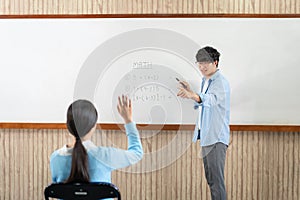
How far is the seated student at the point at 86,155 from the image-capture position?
2.04 metres

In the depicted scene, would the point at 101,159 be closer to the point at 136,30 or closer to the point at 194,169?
the point at 136,30

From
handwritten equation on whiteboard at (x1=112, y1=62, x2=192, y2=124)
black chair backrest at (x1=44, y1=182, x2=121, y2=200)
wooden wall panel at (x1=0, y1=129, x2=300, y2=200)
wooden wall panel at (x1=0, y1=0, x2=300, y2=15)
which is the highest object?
wooden wall panel at (x1=0, y1=0, x2=300, y2=15)

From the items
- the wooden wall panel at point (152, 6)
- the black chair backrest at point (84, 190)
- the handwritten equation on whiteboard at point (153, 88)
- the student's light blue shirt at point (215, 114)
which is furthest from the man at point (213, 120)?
the black chair backrest at point (84, 190)

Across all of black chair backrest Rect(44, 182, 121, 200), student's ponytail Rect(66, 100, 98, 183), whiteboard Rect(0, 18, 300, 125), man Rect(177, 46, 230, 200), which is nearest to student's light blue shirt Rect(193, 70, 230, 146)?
man Rect(177, 46, 230, 200)

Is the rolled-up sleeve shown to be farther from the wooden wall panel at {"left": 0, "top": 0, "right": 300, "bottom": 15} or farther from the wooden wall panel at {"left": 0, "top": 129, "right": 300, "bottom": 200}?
the wooden wall panel at {"left": 0, "top": 0, "right": 300, "bottom": 15}

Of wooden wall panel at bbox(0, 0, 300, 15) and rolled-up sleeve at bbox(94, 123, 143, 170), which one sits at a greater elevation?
wooden wall panel at bbox(0, 0, 300, 15)

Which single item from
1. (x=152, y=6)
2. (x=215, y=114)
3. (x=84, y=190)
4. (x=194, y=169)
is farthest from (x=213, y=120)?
(x=84, y=190)

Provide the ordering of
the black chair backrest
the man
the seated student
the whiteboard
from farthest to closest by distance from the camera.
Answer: the whiteboard < the man < the seated student < the black chair backrest

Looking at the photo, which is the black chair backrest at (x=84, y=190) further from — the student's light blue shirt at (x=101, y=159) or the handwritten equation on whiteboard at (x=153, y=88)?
the handwritten equation on whiteboard at (x=153, y=88)

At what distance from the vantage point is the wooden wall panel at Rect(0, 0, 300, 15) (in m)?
3.68

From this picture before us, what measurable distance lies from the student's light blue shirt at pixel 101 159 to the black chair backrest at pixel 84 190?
0.40ft

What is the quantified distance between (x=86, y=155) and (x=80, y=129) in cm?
12

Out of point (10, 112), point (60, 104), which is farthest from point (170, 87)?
point (10, 112)

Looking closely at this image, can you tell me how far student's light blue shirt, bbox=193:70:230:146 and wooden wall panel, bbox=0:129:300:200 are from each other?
456 millimetres
